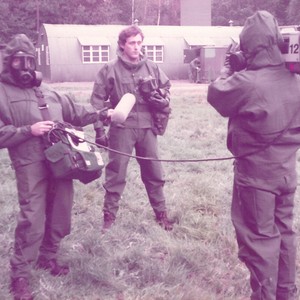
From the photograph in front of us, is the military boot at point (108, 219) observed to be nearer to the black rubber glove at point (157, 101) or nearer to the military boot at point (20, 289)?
the black rubber glove at point (157, 101)

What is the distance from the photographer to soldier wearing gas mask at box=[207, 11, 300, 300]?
3.76 m

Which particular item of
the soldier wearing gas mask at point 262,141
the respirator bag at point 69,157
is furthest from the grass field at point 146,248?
the respirator bag at point 69,157

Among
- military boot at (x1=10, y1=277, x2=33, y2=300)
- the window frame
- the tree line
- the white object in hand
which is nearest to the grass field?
military boot at (x1=10, y1=277, x2=33, y2=300)

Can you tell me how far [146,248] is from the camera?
5219 millimetres

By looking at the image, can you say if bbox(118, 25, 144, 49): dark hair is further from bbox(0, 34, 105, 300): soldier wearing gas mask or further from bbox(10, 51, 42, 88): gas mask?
bbox(10, 51, 42, 88): gas mask

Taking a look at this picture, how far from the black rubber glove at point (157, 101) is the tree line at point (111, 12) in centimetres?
3900

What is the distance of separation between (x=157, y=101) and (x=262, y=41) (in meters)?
2.14

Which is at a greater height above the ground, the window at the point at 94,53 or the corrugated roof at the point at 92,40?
the corrugated roof at the point at 92,40

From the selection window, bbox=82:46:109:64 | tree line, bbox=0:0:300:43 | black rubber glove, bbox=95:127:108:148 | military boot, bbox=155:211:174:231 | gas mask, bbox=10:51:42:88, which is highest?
tree line, bbox=0:0:300:43

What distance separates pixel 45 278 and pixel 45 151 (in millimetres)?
998

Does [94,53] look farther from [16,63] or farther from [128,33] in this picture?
[16,63]

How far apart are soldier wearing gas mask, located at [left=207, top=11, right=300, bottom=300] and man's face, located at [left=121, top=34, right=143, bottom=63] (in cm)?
197

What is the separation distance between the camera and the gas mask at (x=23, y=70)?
4.17 metres

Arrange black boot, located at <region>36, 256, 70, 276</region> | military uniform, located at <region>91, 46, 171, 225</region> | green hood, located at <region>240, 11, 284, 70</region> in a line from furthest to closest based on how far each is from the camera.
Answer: military uniform, located at <region>91, 46, 171, 225</region>, black boot, located at <region>36, 256, 70, 276</region>, green hood, located at <region>240, 11, 284, 70</region>
